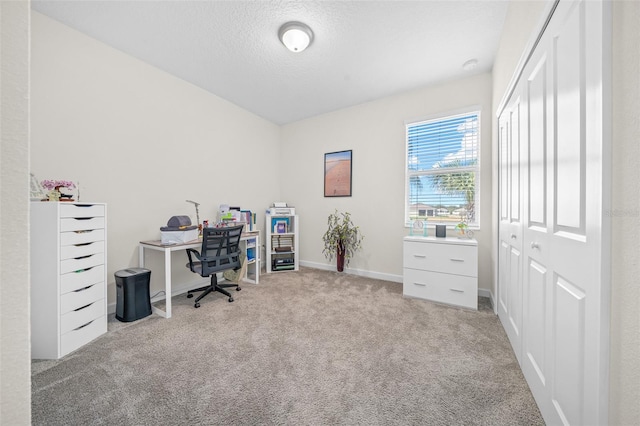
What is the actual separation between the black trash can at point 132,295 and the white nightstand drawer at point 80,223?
56cm

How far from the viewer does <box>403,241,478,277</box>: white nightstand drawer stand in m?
2.58

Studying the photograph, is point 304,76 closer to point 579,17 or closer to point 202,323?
point 579,17

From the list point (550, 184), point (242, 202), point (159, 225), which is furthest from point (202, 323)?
point (550, 184)

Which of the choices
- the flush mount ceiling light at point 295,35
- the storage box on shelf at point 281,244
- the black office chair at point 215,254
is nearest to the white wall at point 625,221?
the flush mount ceiling light at point 295,35

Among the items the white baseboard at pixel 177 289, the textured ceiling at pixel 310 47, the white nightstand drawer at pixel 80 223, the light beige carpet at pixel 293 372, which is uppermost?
the textured ceiling at pixel 310 47

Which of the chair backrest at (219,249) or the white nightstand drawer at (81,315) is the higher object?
the chair backrest at (219,249)

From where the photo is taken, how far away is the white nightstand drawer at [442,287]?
256cm

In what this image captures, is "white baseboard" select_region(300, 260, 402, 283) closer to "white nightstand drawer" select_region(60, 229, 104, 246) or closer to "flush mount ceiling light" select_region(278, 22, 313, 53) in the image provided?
"white nightstand drawer" select_region(60, 229, 104, 246)

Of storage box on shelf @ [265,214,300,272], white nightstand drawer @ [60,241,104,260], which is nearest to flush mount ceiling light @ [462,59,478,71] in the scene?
storage box on shelf @ [265,214,300,272]

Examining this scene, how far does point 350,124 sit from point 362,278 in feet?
8.30

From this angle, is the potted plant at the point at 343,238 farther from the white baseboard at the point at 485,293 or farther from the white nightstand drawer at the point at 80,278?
the white nightstand drawer at the point at 80,278

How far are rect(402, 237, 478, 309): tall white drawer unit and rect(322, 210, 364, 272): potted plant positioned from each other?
3.47 feet

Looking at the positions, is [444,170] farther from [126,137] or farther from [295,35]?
[126,137]

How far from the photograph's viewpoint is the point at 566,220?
1005mm
